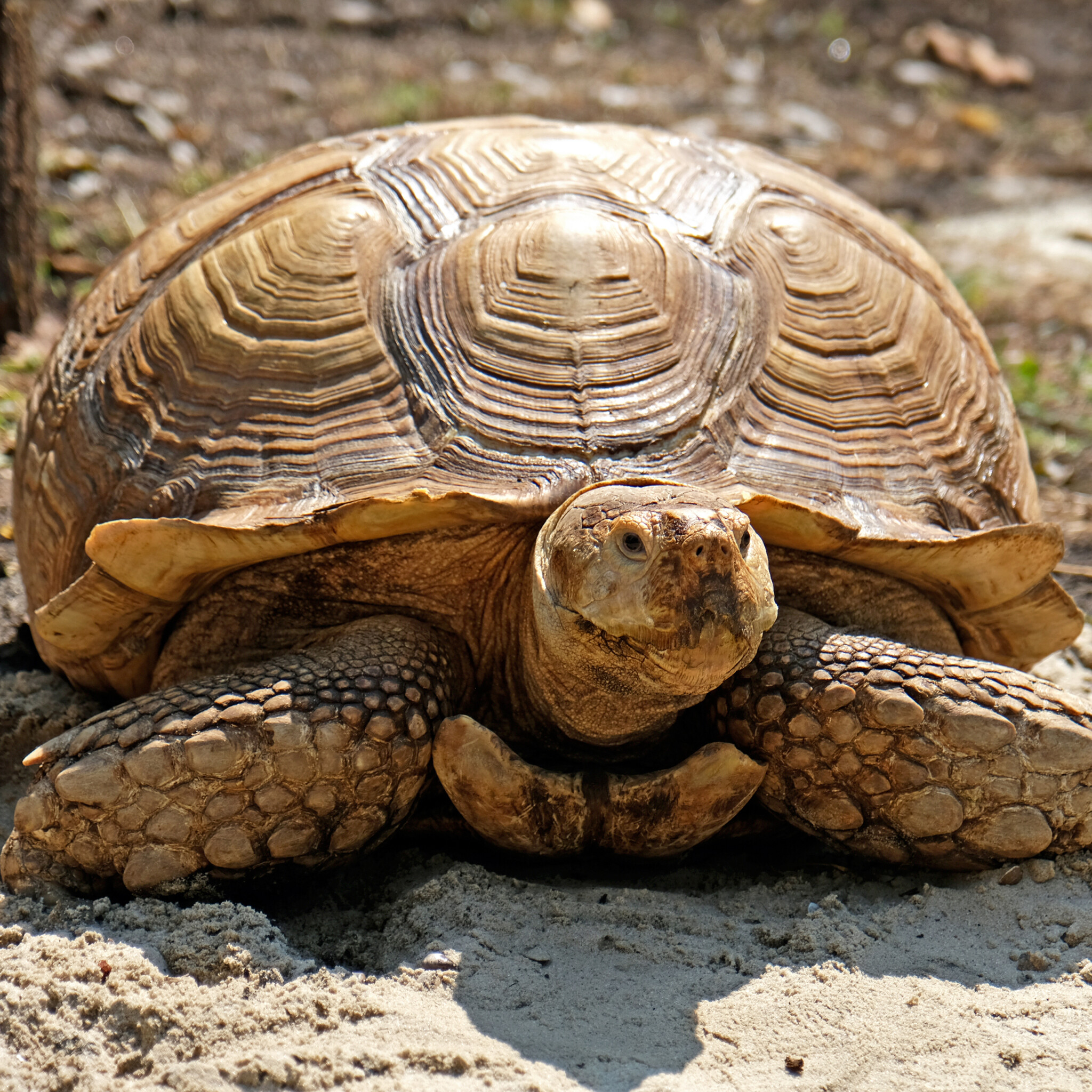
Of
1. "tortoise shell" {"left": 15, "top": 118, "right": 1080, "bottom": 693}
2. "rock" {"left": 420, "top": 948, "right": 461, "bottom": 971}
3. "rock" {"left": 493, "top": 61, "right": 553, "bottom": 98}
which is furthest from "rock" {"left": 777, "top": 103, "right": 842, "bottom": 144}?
"rock" {"left": 420, "top": 948, "right": 461, "bottom": 971}

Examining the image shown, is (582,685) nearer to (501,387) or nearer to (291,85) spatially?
(501,387)

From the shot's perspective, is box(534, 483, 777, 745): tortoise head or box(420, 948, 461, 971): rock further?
box(420, 948, 461, 971): rock

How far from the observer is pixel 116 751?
8.50 feet

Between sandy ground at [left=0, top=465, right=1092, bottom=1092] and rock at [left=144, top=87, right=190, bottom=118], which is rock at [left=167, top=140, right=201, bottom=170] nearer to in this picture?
rock at [left=144, top=87, right=190, bottom=118]

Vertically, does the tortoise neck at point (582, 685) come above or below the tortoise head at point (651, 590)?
below

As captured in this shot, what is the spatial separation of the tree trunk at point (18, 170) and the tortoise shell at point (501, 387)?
201 cm

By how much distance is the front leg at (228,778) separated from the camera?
2562mm

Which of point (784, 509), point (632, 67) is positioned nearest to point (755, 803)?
point (784, 509)

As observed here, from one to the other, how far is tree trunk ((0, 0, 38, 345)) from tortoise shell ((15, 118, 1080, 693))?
2012 mm

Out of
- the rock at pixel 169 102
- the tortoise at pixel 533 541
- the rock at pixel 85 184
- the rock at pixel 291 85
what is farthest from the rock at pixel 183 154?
the tortoise at pixel 533 541

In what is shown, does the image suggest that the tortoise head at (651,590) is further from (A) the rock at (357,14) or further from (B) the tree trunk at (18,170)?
(A) the rock at (357,14)

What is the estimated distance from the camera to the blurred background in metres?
6.23

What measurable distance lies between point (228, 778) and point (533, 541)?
81 centimetres

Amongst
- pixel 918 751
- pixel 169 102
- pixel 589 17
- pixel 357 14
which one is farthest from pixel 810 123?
pixel 918 751
